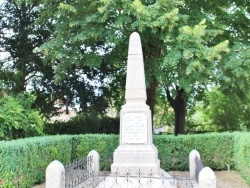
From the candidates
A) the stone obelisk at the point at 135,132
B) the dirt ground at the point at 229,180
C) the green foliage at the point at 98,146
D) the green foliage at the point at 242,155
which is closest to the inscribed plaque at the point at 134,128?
the stone obelisk at the point at 135,132

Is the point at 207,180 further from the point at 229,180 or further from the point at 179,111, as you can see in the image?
the point at 179,111

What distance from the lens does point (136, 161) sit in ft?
23.4

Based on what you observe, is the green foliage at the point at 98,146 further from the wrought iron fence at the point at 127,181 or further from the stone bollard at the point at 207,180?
the stone bollard at the point at 207,180

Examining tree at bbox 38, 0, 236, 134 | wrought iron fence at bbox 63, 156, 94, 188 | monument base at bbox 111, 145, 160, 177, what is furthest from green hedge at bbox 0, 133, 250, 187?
monument base at bbox 111, 145, 160, 177

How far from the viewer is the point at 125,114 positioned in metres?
7.48

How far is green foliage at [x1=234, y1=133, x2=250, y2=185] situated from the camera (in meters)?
8.23

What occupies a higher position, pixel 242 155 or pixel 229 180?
pixel 242 155

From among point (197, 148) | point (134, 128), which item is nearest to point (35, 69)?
point (197, 148)

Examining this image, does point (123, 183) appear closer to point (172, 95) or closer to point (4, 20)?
point (172, 95)

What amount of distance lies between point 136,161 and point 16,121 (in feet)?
15.0

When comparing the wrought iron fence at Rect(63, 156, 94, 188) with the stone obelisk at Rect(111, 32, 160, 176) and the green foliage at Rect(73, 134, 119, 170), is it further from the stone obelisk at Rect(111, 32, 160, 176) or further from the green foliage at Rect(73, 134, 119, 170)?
the green foliage at Rect(73, 134, 119, 170)

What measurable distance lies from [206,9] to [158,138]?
5761 millimetres

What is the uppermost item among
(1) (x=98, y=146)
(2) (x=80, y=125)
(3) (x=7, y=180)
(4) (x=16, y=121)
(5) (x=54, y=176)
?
(4) (x=16, y=121)

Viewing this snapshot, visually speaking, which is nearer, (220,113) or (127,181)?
(127,181)
